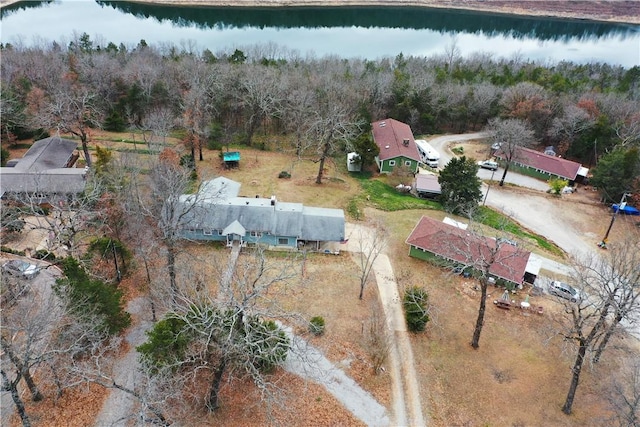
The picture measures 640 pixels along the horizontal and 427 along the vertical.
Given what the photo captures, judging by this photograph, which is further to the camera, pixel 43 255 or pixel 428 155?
pixel 428 155

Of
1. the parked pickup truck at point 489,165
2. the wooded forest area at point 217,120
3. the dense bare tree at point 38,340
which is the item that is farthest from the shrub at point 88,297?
the parked pickup truck at point 489,165

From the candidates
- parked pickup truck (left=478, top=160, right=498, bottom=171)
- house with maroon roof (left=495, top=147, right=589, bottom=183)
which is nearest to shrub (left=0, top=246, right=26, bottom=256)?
parked pickup truck (left=478, top=160, right=498, bottom=171)

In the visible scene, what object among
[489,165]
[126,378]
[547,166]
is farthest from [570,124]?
[126,378]

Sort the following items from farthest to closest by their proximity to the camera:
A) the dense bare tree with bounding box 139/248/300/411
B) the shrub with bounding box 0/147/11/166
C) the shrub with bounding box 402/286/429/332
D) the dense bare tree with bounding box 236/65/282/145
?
the dense bare tree with bounding box 236/65/282/145 → the shrub with bounding box 0/147/11/166 → the shrub with bounding box 402/286/429/332 → the dense bare tree with bounding box 139/248/300/411

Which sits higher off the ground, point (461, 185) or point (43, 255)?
point (461, 185)

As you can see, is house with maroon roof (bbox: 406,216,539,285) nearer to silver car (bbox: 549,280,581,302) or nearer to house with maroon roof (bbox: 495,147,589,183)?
silver car (bbox: 549,280,581,302)

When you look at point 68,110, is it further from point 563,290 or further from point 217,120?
point 563,290
